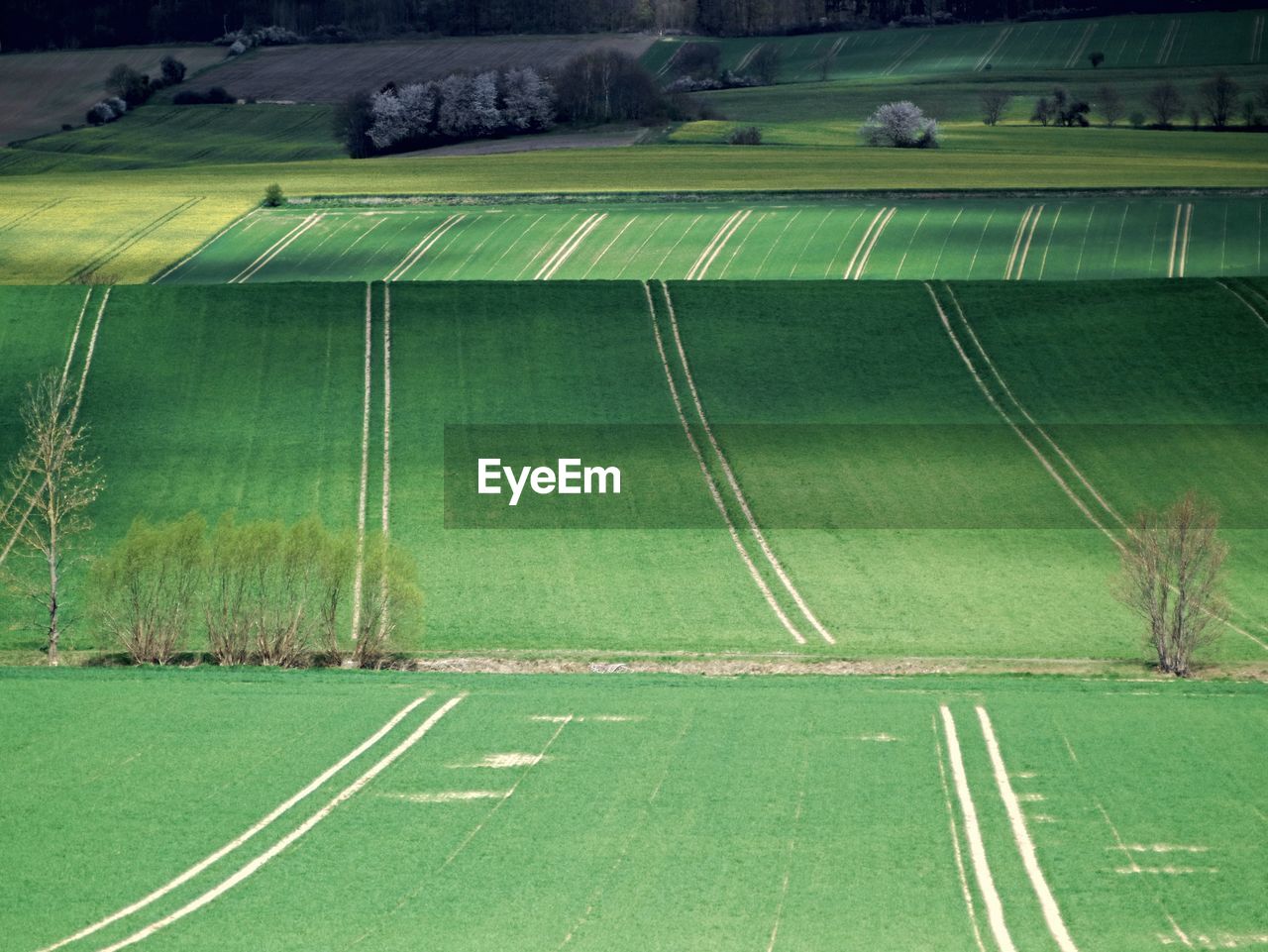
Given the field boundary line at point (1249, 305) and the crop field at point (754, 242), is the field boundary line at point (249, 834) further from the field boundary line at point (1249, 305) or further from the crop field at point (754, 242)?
the field boundary line at point (1249, 305)

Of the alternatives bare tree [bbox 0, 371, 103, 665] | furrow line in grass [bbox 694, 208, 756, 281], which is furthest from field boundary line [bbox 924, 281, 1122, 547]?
bare tree [bbox 0, 371, 103, 665]

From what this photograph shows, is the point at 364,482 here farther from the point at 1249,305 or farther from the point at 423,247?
the point at 1249,305

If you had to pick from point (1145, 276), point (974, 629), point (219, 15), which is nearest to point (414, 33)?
point (219, 15)

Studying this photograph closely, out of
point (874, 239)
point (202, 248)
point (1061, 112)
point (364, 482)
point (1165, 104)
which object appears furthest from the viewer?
point (1061, 112)

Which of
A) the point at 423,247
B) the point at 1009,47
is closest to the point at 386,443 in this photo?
the point at 423,247

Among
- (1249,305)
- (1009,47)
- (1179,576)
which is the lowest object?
(1179,576)
